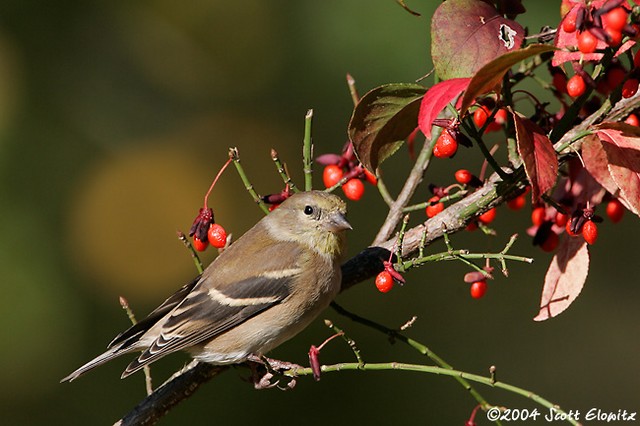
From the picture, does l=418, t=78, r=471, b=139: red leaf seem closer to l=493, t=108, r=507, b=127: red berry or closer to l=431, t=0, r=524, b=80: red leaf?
l=431, t=0, r=524, b=80: red leaf

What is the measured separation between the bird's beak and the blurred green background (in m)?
0.69

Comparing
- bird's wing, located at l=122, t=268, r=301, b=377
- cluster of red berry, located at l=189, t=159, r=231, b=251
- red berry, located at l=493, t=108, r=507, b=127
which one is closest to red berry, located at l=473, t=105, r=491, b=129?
red berry, located at l=493, t=108, r=507, b=127

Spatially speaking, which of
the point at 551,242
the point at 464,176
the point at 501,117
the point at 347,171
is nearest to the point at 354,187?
the point at 347,171

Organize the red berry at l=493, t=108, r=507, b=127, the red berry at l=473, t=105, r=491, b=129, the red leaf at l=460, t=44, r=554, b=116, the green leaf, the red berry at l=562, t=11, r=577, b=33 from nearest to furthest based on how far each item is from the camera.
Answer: the red leaf at l=460, t=44, r=554, b=116 → the red berry at l=562, t=11, r=577, b=33 → the green leaf → the red berry at l=473, t=105, r=491, b=129 → the red berry at l=493, t=108, r=507, b=127

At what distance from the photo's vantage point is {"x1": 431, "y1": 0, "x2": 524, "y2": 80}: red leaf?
62.1 inches

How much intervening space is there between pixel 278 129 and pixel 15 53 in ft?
4.33

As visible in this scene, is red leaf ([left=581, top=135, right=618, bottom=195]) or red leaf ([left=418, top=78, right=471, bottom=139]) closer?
red leaf ([left=418, top=78, right=471, bottom=139])

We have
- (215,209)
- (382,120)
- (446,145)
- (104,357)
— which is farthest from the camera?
(215,209)

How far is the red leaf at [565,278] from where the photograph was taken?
79.5 inches

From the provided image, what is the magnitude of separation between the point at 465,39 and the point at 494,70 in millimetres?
228

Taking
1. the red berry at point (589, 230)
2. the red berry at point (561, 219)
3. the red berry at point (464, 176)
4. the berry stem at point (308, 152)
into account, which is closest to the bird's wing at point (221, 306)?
the berry stem at point (308, 152)

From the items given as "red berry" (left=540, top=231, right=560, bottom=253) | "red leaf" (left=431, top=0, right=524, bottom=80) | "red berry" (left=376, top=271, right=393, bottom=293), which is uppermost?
"red leaf" (left=431, top=0, right=524, bottom=80)

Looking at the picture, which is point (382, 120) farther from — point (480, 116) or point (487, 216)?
point (487, 216)

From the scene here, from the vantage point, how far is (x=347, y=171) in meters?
2.31
